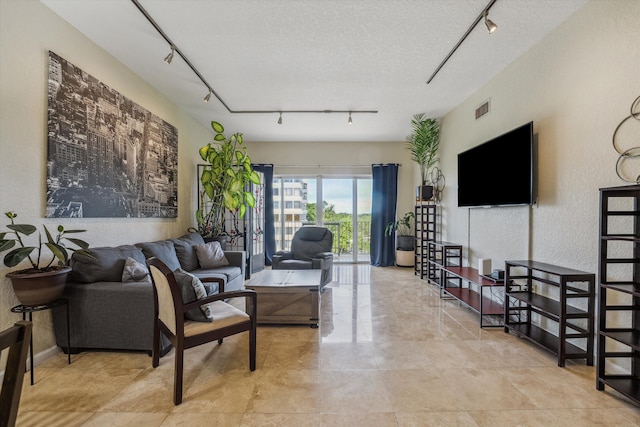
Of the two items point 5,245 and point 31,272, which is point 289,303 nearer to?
point 31,272

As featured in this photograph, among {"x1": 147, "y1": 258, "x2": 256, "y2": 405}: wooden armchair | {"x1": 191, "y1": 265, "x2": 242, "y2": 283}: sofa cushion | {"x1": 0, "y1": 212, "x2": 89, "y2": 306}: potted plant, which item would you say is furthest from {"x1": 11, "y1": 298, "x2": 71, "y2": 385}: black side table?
{"x1": 191, "y1": 265, "x2": 242, "y2": 283}: sofa cushion

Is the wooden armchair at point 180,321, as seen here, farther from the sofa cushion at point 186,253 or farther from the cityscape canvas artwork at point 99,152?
the sofa cushion at point 186,253

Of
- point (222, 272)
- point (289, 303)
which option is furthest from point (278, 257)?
point (289, 303)

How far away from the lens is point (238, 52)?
3.04 m

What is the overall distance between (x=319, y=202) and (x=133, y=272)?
4.53 m

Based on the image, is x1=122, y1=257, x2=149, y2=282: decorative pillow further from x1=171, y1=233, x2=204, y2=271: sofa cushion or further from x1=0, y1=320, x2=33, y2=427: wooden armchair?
x1=0, y1=320, x2=33, y2=427: wooden armchair

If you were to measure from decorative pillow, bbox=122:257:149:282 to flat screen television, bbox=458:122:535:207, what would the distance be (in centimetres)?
377

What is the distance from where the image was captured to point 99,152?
2.90 m

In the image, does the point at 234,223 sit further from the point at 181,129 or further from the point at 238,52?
the point at 238,52

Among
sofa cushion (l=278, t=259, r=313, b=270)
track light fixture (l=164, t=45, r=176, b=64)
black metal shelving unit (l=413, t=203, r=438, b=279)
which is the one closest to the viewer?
track light fixture (l=164, t=45, r=176, b=64)

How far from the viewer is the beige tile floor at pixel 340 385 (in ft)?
5.71

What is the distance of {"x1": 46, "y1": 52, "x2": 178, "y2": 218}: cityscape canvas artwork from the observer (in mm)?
2457

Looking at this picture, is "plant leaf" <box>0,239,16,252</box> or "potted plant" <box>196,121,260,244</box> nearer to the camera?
"plant leaf" <box>0,239,16,252</box>

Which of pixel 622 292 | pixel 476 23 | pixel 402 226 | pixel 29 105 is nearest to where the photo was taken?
pixel 622 292
